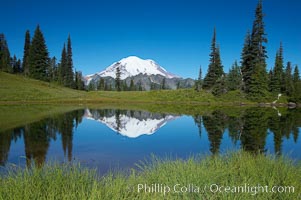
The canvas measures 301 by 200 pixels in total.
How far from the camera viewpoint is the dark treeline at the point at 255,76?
53.5 m

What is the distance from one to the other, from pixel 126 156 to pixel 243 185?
6777 millimetres

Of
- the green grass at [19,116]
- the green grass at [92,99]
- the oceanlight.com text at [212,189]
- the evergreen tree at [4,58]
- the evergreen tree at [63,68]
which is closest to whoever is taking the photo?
the oceanlight.com text at [212,189]

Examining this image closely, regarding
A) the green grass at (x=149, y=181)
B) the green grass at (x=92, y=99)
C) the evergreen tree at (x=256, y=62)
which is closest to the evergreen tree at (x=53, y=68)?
the green grass at (x=92, y=99)

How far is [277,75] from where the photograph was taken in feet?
192

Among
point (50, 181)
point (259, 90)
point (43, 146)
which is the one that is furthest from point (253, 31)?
point (50, 181)

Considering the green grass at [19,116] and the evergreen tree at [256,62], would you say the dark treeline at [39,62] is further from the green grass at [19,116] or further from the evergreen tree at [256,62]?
the evergreen tree at [256,62]

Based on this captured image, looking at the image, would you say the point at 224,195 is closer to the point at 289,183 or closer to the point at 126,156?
the point at 289,183

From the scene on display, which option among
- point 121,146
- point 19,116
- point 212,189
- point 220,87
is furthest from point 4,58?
point 212,189

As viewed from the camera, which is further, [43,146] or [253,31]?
[253,31]

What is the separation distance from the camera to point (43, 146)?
41.6 feet

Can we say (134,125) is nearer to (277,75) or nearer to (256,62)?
(256,62)

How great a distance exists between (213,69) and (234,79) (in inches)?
316

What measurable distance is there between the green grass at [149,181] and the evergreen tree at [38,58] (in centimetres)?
7352

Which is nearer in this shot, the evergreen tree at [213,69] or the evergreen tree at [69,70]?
the evergreen tree at [213,69]
